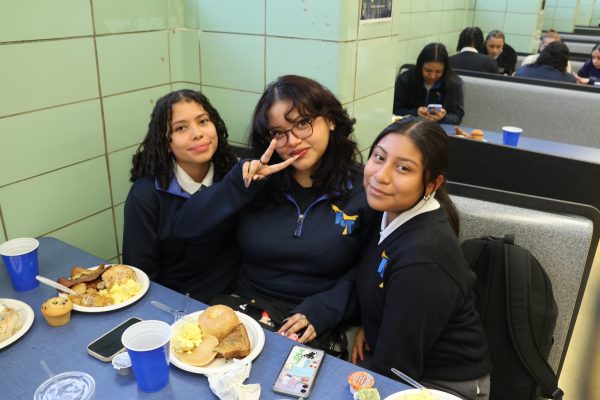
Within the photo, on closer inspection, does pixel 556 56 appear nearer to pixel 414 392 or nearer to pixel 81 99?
pixel 81 99

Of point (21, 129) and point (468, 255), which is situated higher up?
point (21, 129)

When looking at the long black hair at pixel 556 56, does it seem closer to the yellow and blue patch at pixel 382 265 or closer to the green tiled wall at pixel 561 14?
the yellow and blue patch at pixel 382 265

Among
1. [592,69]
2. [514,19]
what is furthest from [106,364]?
[514,19]

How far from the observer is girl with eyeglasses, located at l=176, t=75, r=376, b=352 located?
1.51 m

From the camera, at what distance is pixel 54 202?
175 cm

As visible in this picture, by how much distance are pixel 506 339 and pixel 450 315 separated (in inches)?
10.2

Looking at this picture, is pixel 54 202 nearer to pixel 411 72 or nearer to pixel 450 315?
pixel 450 315

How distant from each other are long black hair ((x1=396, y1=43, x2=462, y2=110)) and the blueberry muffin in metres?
3.07

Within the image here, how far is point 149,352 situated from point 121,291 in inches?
15.9

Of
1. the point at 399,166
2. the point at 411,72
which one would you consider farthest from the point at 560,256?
the point at 411,72

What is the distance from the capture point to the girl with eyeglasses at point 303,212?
4.96 ft

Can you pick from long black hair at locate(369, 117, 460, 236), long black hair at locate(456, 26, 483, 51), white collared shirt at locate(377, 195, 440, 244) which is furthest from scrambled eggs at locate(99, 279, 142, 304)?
long black hair at locate(456, 26, 483, 51)

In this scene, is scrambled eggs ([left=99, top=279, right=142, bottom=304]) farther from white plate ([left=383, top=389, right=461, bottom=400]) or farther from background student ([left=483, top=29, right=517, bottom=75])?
background student ([left=483, top=29, right=517, bottom=75])

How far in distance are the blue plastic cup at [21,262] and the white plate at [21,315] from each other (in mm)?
85
